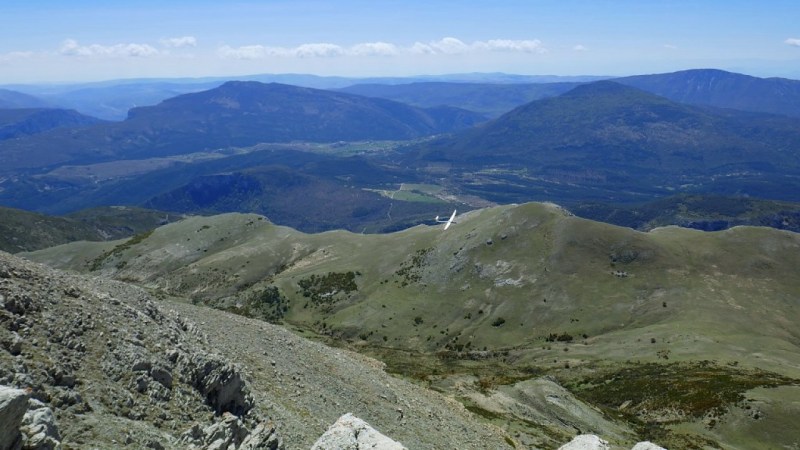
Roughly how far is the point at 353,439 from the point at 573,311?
4897 inches

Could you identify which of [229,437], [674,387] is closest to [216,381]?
[229,437]

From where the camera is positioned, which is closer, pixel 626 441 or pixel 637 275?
pixel 626 441

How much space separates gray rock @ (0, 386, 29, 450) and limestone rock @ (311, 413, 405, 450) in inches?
526

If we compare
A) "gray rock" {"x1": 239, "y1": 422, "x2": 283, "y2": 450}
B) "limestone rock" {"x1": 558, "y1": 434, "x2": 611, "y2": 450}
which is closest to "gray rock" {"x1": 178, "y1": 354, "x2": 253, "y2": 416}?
"gray rock" {"x1": 239, "y1": 422, "x2": 283, "y2": 450}

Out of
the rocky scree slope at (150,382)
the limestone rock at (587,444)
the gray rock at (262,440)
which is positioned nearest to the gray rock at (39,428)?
the rocky scree slope at (150,382)

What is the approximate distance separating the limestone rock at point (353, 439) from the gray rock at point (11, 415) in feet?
43.9

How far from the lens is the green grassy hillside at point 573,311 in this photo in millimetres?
84938

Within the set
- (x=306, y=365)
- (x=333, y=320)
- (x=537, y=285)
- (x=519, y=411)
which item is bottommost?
(x=333, y=320)

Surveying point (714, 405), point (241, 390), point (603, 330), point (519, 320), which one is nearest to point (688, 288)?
point (603, 330)

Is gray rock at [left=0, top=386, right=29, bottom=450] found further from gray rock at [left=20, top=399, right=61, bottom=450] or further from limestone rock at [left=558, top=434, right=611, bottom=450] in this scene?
limestone rock at [left=558, top=434, right=611, bottom=450]

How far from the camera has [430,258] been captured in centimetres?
17988

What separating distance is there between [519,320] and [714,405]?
65258 millimetres

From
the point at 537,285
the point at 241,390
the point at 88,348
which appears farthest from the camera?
the point at 537,285

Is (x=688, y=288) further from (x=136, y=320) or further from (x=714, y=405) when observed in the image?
(x=136, y=320)
